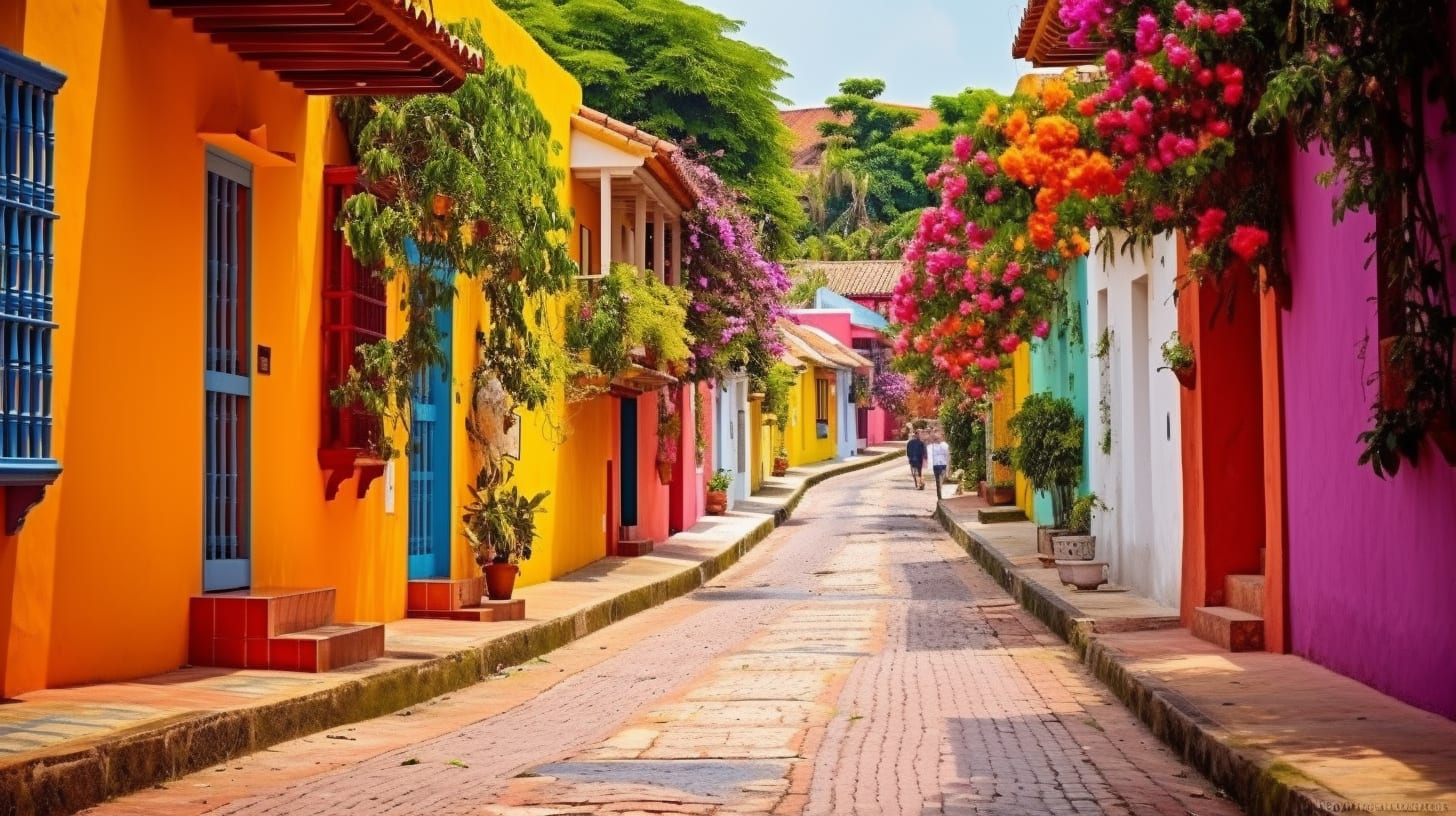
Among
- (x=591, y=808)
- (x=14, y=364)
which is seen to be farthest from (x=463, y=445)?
(x=591, y=808)

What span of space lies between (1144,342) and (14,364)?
37.5 feet

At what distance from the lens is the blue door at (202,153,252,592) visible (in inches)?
444

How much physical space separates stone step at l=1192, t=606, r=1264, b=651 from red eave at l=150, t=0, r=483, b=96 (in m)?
5.88

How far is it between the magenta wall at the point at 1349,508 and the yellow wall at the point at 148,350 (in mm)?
6314

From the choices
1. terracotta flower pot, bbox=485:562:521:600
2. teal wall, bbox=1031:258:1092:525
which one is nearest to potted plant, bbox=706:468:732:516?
teal wall, bbox=1031:258:1092:525

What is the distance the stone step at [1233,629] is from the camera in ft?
38.3

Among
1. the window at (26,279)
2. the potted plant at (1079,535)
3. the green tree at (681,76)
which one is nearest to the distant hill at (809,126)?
the green tree at (681,76)

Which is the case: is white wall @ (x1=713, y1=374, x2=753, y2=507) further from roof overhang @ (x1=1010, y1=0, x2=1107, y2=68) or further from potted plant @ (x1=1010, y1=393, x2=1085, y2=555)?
roof overhang @ (x1=1010, y1=0, x2=1107, y2=68)

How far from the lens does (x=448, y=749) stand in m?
9.59

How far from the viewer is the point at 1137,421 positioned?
56.8 feet

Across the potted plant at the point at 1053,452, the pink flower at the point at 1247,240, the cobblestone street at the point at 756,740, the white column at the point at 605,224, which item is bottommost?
the cobblestone street at the point at 756,740

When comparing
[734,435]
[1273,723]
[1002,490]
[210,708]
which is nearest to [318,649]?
[210,708]

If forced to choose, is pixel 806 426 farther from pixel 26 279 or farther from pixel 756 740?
pixel 26 279

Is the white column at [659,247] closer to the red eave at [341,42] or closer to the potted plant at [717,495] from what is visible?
the potted plant at [717,495]
